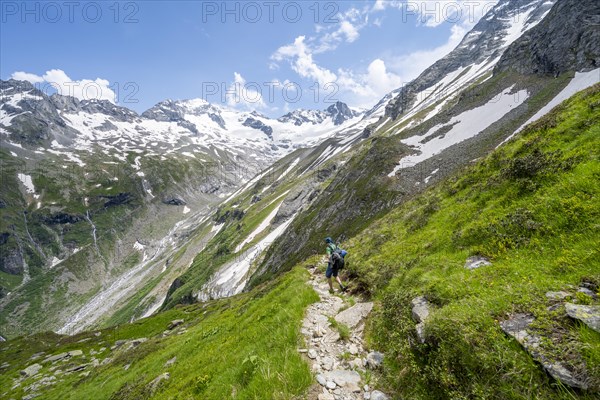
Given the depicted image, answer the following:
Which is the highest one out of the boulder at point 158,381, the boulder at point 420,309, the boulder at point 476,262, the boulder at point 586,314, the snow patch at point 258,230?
the boulder at point 586,314

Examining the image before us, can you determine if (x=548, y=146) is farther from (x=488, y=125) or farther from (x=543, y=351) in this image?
(x=488, y=125)

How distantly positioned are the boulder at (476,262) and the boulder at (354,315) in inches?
157

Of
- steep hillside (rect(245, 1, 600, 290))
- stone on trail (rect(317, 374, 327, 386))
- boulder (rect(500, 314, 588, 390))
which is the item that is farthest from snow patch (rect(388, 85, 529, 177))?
stone on trail (rect(317, 374, 327, 386))

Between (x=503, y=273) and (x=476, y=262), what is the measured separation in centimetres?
147

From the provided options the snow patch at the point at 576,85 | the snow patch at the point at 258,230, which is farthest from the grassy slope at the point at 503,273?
the snow patch at the point at 258,230

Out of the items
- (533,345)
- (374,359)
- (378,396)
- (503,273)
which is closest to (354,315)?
(374,359)

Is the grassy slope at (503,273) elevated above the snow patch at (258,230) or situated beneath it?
elevated above

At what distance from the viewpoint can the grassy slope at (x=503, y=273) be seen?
561 cm

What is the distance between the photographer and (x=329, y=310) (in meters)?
12.3

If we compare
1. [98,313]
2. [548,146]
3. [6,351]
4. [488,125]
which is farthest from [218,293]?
[98,313]

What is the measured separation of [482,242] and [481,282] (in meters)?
2.90

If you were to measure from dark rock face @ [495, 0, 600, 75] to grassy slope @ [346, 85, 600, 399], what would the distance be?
62696mm

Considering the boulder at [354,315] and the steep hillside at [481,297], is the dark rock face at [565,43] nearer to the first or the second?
the steep hillside at [481,297]

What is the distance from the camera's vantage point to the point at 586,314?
211 inches
